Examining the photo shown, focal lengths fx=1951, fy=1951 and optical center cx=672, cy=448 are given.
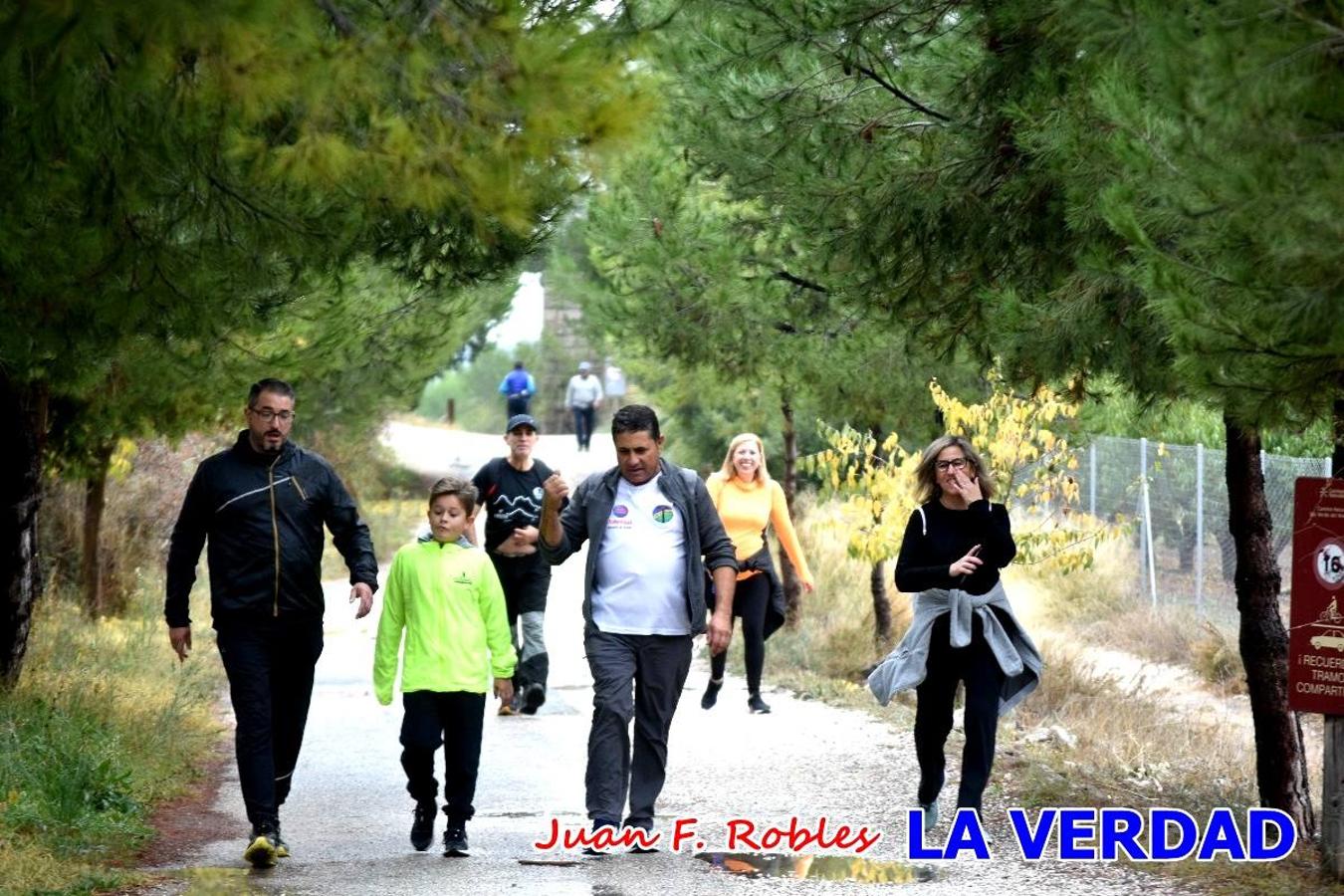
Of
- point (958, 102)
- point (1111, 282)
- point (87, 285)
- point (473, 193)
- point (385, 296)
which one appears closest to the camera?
point (473, 193)

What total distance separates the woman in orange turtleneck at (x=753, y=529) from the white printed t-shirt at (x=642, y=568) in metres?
3.56

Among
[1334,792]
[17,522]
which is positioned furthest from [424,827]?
[17,522]

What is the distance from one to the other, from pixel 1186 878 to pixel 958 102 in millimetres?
3478

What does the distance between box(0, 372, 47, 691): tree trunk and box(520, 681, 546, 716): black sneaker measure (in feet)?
10.5

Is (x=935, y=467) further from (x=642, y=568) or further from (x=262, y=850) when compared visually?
(x=262, y=850)

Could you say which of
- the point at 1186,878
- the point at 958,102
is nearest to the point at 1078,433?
the point at 958,102

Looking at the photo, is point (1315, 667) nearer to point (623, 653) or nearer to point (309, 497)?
point (623, 653)

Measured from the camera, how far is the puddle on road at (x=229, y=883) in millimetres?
7312

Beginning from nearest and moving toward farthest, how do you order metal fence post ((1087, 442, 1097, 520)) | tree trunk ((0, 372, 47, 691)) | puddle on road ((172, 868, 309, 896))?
puddle on road ((172, 868, 309, 896)) < tree trunk ((0, 372, 47, 691)) < metal fence post ((1087, 442, 1097, 520))

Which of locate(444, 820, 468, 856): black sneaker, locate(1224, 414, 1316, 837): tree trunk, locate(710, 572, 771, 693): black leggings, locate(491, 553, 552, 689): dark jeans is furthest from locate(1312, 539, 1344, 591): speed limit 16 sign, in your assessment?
locate(491, 553, 552, 689): dark jeans

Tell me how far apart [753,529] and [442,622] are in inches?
165

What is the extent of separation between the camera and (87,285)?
24.5 feet

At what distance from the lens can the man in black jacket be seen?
7984mm

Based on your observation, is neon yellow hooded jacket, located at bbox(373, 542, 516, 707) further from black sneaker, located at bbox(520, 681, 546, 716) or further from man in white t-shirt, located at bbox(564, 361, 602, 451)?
man in white t-shirt, located at bbox(564, 361, 602, 451)
